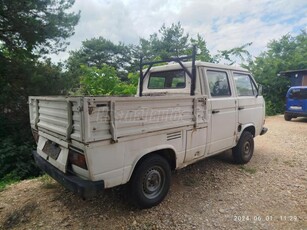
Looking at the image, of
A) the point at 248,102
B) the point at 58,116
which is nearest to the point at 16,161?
the point at 58,116

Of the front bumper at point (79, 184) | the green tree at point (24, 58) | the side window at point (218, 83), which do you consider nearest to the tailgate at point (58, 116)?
the front bumper at point (79, 184)

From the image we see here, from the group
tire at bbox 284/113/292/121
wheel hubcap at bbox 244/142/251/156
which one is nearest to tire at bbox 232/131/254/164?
wheel hubcap at bbox 244/142/251/156

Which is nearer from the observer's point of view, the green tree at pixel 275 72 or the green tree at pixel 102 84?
the green tree at pixel 102 84

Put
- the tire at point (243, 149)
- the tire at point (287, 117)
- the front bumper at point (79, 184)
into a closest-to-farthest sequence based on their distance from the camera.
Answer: the front bumper at point (79, 184), the tire at point (243, 149), the tire at point (287, 117)

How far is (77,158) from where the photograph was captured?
2625 mm

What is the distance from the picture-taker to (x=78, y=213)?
→ 3.13 metres

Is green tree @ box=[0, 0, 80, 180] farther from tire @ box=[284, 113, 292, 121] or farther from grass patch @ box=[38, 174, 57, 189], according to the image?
tire @ box=[284, 113, 292, 121]

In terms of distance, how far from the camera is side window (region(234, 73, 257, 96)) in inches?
182

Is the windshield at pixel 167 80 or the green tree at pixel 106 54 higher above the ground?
the green tree at pixel 106 54

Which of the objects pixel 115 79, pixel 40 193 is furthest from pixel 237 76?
pixel 115 79

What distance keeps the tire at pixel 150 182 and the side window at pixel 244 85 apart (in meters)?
2.41

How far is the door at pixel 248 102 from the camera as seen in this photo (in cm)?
457

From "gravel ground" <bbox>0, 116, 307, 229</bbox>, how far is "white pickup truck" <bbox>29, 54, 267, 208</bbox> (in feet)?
1.14

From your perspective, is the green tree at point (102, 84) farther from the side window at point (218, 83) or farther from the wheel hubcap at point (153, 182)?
the wheel hubcap at point (153, 182)
